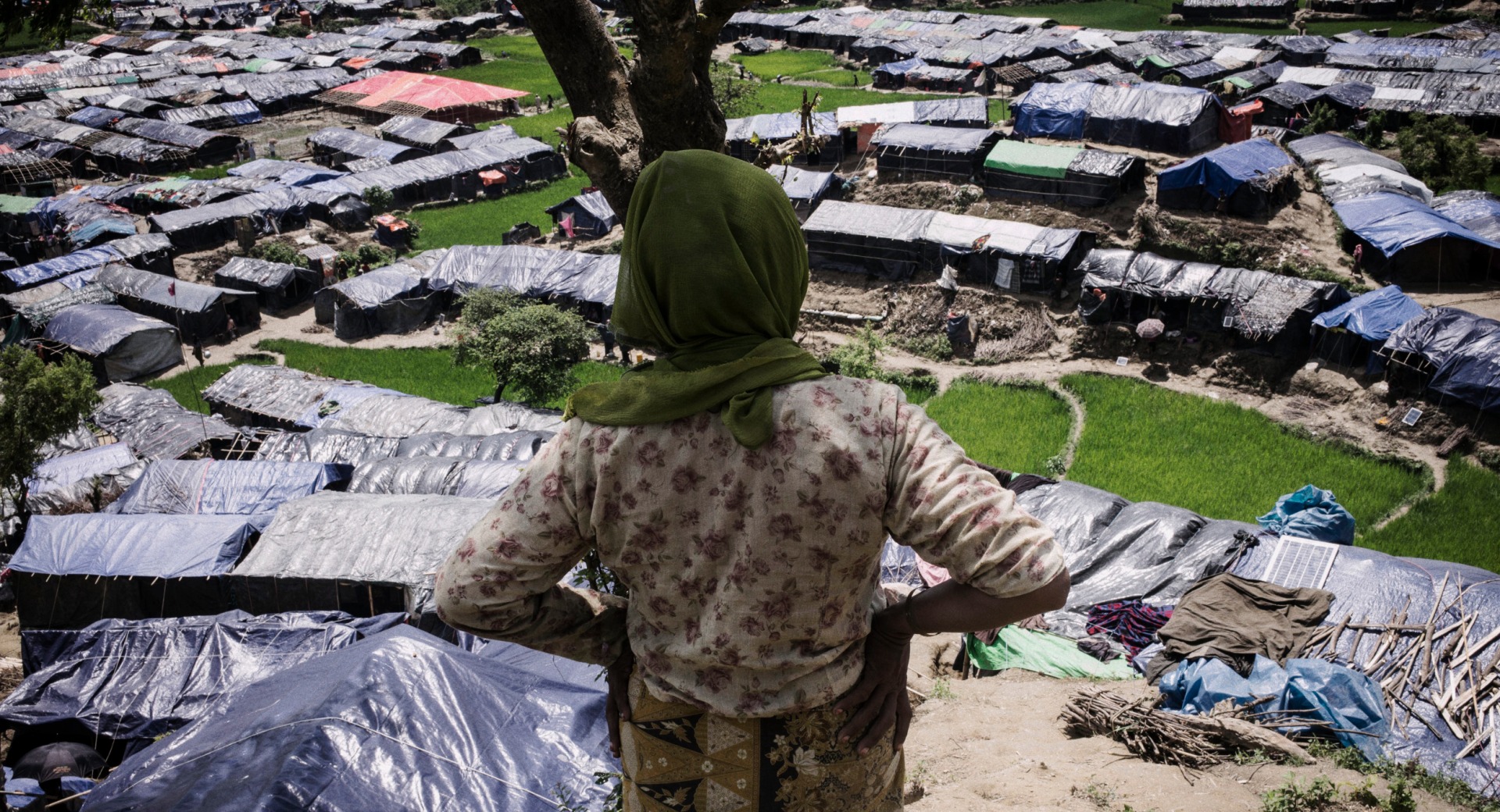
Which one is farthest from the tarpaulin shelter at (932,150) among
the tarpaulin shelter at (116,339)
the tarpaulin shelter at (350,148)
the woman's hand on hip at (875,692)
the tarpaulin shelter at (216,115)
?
the tarpaulin shelter at (216,115)

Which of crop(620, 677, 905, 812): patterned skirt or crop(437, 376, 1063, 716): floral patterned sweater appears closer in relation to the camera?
crop(437, 376, 1063, 716): floral patterned sweater

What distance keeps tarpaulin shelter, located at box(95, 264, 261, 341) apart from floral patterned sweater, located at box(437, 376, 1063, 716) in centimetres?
2817

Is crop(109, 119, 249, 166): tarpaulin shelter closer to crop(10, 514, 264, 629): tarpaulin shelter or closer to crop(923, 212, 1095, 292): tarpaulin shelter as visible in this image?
crop(923, 212, 1095, 292): tarpaulin shelter

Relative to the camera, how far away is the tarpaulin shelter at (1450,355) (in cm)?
1773

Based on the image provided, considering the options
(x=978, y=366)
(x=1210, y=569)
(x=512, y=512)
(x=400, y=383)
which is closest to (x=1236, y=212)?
(x=978, y=366)

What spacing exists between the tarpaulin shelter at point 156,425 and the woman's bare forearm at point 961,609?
1909 cm

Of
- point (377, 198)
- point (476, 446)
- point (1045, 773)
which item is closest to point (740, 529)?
point (1045, 773)

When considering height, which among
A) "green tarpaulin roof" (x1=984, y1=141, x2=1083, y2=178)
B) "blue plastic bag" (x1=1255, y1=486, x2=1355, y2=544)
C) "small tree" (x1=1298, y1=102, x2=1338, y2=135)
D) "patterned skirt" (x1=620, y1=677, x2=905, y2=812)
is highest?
"patterned skirt" (x1=620, y1=677, x2=905, y2=812)

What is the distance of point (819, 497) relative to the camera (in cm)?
200

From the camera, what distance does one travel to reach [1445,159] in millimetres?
28828

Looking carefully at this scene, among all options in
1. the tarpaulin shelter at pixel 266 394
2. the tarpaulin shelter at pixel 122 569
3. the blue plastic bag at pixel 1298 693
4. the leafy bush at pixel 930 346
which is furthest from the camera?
the leafy bush at pixel 930 346

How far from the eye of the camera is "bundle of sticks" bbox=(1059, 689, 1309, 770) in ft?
20.3

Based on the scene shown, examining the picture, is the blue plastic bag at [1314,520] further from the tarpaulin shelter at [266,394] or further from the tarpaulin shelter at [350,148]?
the tarpaulin shelter at [350,148]

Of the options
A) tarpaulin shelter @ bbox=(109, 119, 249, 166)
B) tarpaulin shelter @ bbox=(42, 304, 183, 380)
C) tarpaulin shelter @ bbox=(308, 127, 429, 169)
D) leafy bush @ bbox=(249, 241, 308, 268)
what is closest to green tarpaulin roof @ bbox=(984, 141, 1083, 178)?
leafy bush @ bbox=(249, 241, 308, 268)
